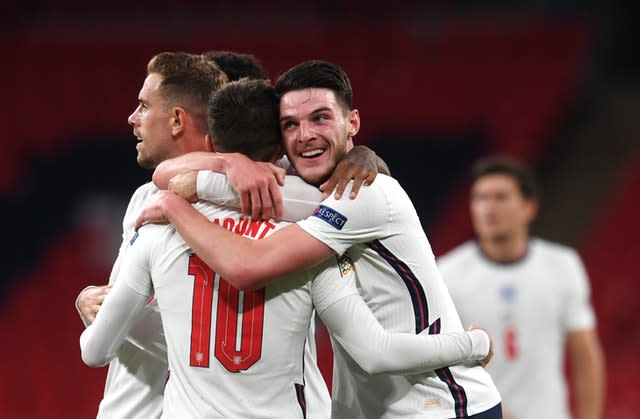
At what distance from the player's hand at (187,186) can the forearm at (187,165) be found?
36 millimetres

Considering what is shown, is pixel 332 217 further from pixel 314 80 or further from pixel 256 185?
pixel 314 80

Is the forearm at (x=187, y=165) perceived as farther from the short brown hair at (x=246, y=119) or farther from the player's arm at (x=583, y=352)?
the player's arm at (x=583, y=352)

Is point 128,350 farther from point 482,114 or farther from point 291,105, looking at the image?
point 482,114

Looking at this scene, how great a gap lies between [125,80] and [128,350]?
9695mm

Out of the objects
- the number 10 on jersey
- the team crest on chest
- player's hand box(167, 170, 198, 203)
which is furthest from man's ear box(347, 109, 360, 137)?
the number 10 on jersey

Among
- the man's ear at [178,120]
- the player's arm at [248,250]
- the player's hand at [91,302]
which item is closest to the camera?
the player's arm at [248,250]

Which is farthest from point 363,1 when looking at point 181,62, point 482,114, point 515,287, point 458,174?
point 181,62

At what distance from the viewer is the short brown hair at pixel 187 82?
128 inches

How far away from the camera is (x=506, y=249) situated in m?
5.32

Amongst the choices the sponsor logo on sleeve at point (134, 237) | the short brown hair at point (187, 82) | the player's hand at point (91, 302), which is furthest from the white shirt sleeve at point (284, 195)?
the player's hand at point (91, 302)

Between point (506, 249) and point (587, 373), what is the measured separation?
0.78 m

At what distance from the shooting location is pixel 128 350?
126 inches

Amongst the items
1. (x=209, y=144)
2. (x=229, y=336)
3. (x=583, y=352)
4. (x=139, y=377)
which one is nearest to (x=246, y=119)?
(x=209, y=144)

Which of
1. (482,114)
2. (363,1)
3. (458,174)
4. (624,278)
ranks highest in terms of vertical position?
(363,1)
